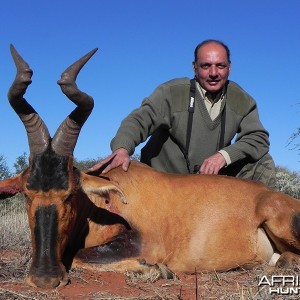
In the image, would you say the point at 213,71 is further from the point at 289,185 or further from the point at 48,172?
the point at 289,185

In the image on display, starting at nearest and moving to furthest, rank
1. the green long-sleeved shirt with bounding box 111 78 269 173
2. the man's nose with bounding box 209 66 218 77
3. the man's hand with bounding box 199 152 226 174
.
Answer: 1. the man's hand with bounding box 199 152 226 174
2. the green long-sleeved shirt with bounding box 111 78 269 173
3. the man's nose with bounding box 209 66 218 77

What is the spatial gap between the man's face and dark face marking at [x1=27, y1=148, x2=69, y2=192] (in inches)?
121

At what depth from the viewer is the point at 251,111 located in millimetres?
7898

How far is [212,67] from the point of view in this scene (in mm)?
7605

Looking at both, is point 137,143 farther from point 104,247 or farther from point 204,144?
point 104,247

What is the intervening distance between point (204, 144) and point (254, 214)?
1711 mm

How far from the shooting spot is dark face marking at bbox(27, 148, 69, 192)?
4809 mm

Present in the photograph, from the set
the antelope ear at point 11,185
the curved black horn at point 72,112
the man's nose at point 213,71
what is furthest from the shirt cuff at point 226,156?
the antelope ear at point 11,185

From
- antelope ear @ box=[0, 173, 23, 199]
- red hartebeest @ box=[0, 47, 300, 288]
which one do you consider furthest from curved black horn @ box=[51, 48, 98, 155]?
antelope ear @ box=[0, 173, 23, 199]

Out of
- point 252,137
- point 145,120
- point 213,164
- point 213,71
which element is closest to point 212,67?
point 213,71

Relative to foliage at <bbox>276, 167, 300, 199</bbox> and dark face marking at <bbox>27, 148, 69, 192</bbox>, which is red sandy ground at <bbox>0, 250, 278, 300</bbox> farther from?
foliage at <bbox>276, 167, 300, 199</bbox>

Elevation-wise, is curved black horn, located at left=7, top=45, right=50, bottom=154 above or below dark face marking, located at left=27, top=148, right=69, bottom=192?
above

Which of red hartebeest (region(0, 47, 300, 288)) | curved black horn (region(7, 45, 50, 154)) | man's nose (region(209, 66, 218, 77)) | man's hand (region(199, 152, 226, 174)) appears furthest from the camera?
man's nose (region(209, 66, 218, 77))

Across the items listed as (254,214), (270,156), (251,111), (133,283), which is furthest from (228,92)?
(133,283)
